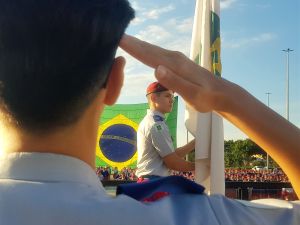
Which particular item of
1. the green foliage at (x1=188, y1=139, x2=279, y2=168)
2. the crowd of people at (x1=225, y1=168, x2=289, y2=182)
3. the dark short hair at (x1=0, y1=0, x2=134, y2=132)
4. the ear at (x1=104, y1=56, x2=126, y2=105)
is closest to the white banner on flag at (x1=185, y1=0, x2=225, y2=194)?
the ear at (x1=104, y1=56, x2=126, y2=105)

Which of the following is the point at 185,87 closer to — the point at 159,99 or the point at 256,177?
the point at 159,99

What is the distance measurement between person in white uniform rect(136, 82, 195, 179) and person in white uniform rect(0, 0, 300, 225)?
286cm

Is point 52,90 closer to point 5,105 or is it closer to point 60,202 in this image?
point 5,105

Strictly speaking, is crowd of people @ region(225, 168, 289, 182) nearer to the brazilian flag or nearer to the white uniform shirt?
the brazilian flag

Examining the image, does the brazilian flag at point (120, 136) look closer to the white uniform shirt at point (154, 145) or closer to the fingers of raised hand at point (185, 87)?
the white uniform shirt at point (154, 145)

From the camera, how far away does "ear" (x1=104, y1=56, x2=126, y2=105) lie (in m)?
0.86

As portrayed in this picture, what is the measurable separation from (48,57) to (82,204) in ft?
0.81

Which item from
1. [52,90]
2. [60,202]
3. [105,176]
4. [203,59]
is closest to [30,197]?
[60,202]

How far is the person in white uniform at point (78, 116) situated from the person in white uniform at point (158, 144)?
9.39 feet

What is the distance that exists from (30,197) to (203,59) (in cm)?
300

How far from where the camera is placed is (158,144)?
12.3 ft

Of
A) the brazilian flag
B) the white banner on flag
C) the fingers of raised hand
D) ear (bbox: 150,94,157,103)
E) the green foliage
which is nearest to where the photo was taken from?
the fingers of raised hand

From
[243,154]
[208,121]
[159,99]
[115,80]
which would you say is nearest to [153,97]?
[159,99]

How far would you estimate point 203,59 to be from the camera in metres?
3.55
